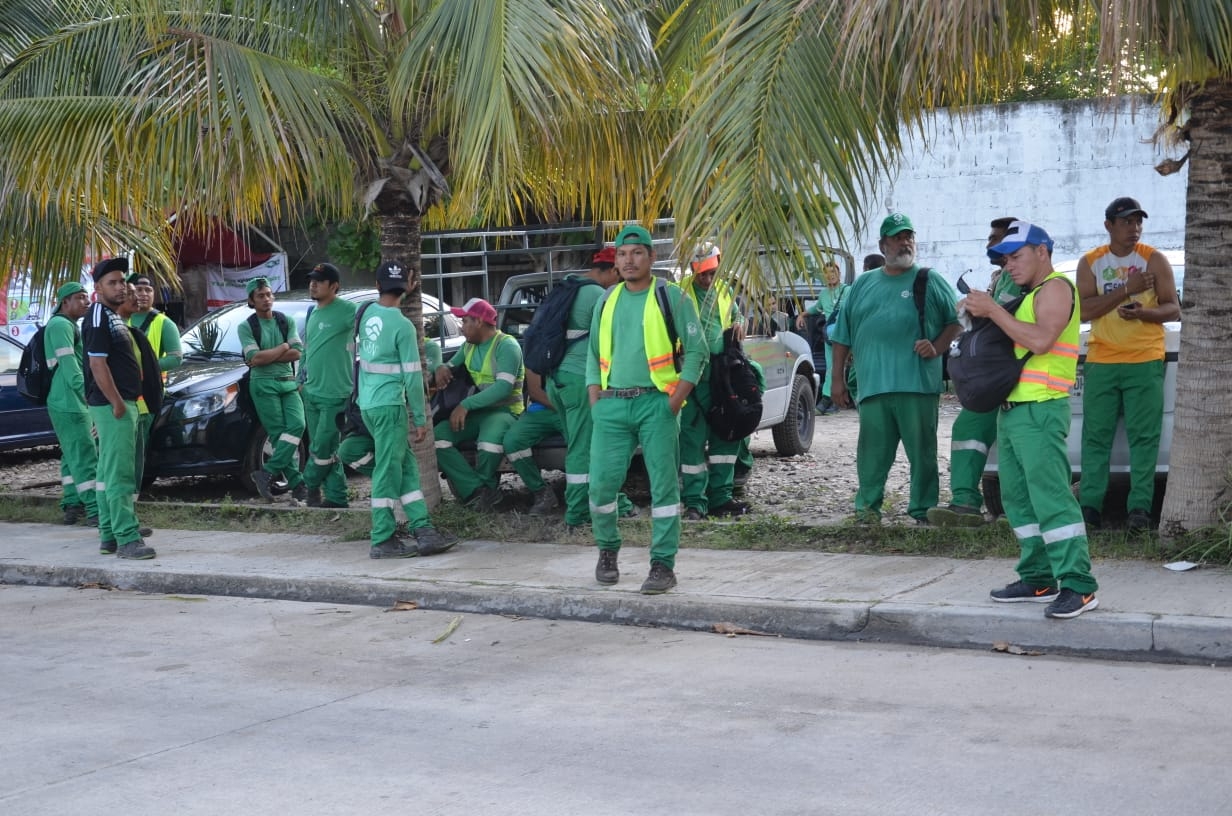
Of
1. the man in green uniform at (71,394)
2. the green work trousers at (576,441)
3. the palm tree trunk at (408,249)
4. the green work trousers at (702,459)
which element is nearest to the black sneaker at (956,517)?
the green work trousers at (702,459)

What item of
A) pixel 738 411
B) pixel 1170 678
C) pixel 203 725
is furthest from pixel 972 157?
pixel 203 725

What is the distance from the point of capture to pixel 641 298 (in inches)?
308

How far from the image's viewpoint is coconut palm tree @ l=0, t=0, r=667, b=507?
809cm

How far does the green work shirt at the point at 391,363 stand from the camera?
8.94 m

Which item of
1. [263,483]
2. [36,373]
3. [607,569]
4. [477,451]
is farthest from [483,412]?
[36,373]

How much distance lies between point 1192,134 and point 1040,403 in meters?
2.16

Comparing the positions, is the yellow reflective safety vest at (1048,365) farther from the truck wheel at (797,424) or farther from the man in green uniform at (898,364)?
the truck wheel at (797,424)

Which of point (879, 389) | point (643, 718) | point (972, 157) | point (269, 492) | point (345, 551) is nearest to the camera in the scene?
point (643, 718)

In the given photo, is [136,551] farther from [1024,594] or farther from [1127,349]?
[1127,349]

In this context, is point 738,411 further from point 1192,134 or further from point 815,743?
point 815,743

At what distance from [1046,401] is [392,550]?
443 cm

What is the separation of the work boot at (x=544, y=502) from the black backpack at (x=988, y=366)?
14.0ft

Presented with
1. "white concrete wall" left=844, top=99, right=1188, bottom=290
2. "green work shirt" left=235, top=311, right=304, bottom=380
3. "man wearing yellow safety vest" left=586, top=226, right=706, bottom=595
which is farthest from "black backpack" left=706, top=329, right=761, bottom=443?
"white concrete wall" left=844, top=99, right=1188, bottom=290

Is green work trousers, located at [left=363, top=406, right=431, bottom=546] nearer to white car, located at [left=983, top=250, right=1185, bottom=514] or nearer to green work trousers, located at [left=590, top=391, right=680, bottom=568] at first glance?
green work trousers, located at [left=590, top=391, right=680, bottom=568]
